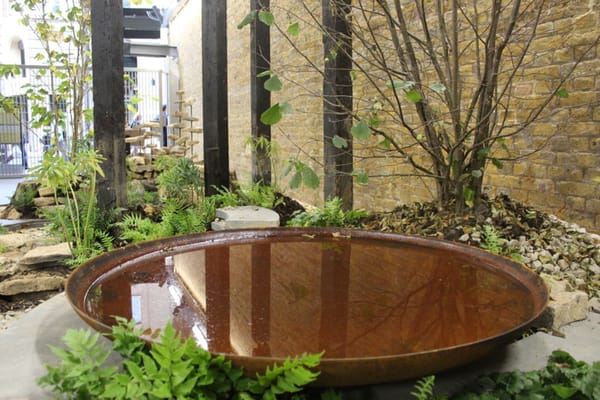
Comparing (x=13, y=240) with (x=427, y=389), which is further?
(x=13, y=240)

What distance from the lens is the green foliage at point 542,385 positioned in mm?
1256

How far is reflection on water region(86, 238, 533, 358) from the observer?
1.27m

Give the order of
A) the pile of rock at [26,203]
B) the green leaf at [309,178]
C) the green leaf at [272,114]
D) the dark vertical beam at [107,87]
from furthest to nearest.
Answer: the pile of rock at [26,203] → the dark vertical beam at [107,87] → the green leaf at [309,178] → the green leaf at [272,114]

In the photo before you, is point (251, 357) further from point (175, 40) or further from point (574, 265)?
point (175, 40)

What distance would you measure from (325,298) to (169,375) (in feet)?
1.92

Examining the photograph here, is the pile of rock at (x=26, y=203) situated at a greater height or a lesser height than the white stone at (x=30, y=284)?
greater

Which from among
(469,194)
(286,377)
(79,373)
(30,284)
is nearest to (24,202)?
(30,284)

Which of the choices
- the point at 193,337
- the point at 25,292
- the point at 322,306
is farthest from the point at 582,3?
the point at 25,292

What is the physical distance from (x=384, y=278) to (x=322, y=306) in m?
0.35

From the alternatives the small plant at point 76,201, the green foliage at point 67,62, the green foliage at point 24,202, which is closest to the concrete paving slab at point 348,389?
the small plant at point 76,201

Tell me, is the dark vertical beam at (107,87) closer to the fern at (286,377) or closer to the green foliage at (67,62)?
the green foliage at (67,62)

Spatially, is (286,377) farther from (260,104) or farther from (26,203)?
(26,203)

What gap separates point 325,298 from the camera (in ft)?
5.10

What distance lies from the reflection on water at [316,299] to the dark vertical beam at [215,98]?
8.69ft
